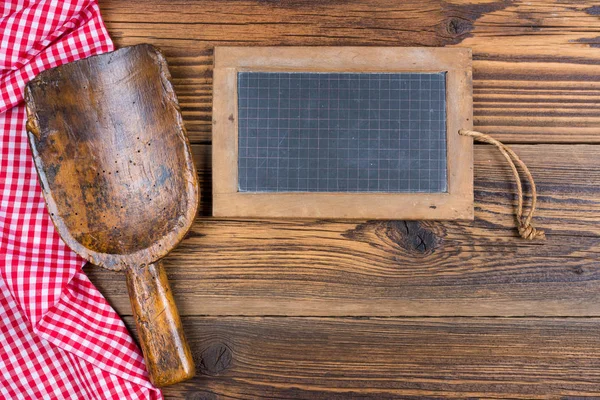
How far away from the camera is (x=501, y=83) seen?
3.73 ft

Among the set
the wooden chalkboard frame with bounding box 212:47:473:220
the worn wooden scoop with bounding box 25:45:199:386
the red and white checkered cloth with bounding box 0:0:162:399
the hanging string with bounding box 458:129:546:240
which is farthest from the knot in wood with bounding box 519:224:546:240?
the red and white checkered cloth with bounding box 0:0:162:399

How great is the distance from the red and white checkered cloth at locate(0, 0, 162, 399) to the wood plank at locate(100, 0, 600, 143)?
0.13 meters

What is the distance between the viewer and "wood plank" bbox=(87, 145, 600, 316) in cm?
113

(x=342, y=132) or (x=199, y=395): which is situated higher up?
(x=342, y=132)

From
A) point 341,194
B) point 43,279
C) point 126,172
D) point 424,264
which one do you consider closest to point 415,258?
point 424,264

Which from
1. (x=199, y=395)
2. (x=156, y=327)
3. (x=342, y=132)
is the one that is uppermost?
(x=342, y=132)

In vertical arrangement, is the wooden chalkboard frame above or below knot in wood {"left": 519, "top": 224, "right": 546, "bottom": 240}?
above

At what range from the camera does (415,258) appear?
1131mm

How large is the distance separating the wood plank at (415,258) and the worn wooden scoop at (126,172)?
3.3 inches

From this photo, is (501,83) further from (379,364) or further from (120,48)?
(120,48)

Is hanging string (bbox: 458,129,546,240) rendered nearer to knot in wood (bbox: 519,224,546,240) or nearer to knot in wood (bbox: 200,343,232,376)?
knot in wood (bbox: 519,224,546,240)

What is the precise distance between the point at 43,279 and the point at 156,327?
0.25 m

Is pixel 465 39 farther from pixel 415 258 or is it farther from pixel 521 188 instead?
pixel 415 258

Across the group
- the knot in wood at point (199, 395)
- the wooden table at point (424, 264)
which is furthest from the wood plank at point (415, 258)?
the knot in wood at point (199, 395)
